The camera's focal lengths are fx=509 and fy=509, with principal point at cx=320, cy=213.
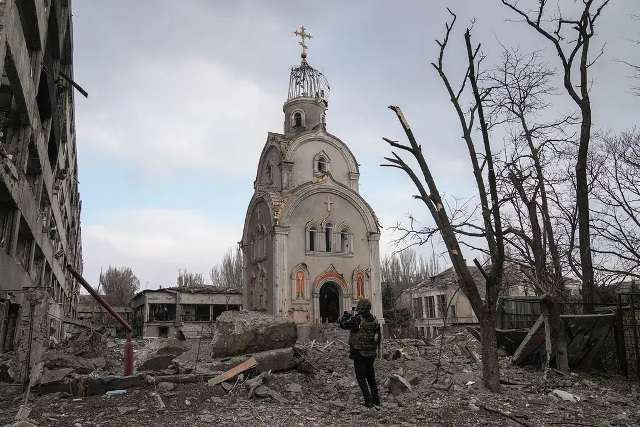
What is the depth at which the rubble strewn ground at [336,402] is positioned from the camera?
24.9ft

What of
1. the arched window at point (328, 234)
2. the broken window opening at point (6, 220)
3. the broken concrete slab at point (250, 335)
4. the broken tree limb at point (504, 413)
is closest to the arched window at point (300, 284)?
the arched window at point (328, 234)

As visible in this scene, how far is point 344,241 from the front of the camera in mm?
27391

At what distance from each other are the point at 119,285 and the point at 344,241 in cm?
5224

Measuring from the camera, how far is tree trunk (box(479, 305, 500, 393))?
973 cm

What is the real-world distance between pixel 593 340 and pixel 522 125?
21.7 ft

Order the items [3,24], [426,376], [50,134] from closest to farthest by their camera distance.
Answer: [3,24] < [426,376] < [50,134]

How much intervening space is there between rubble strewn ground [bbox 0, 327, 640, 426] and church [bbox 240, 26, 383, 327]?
13.9 meters

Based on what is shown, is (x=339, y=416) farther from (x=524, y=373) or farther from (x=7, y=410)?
(x=524, y=373)

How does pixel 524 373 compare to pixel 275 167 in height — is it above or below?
below

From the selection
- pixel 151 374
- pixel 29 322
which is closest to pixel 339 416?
pixel 151 374

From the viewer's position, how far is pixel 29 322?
904cm

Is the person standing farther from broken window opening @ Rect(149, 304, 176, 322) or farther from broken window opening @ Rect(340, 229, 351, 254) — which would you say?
broken window opening @ Rect(149, 304, 176, 322)

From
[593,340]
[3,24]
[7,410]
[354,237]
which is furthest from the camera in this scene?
[354,237]

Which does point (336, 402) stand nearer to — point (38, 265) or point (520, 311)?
point (520, 311)
